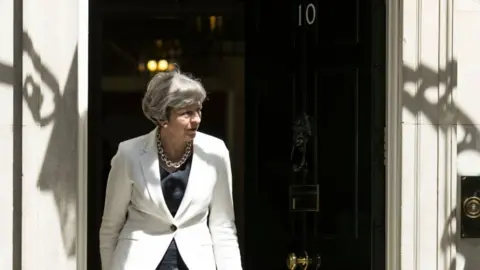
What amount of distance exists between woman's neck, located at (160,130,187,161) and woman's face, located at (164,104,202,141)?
0.09 metres

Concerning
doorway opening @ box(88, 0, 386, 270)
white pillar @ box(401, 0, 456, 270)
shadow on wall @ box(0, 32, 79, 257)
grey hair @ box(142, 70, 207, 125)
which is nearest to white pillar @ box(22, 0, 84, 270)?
shadow on wall @ box(0, 32, 79, 257)

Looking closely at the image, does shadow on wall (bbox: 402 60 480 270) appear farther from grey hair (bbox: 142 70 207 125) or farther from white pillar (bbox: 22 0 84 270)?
white pillar (bbox: 22 0 84 270)

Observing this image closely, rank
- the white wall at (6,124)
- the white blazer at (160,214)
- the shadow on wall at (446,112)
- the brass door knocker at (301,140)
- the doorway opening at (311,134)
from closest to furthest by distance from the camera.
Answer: the white blazer at (160,214) → the white wall at (6,124) → the shadow on wall at (446,112) → the doorway opening at (311,134) → the brass door knocker at (301,140)

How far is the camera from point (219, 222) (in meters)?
4.46

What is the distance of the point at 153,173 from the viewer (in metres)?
4.38

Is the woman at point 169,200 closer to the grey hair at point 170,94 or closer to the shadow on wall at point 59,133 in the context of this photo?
the grey hair at point 170,94

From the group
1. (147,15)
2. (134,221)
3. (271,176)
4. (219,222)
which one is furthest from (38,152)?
(147,15)

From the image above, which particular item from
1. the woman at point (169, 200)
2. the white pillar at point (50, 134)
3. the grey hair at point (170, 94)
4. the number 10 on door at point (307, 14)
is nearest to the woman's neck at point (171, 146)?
the woman at point (169, 200)

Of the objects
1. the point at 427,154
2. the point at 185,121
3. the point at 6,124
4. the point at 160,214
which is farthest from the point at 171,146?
the point at 427,154

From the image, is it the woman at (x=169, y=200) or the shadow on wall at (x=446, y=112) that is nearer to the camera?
the woman at (x=169, y=200)

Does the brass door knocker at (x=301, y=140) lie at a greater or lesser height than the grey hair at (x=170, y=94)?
lesser

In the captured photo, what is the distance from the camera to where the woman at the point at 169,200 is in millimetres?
4340

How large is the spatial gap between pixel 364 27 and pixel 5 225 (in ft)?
7.89

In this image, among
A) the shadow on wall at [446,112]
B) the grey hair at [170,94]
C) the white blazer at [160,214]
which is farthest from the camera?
the shadow on wall at [446,112]
